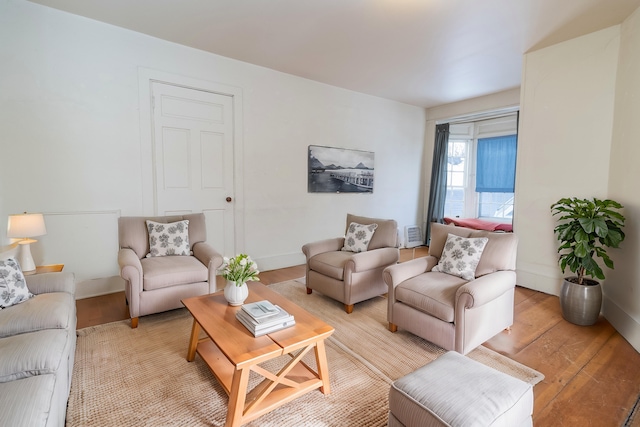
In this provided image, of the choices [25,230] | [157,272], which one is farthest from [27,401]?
[25,230]

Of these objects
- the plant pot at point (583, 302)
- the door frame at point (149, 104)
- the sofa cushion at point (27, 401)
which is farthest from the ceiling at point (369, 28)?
the sofa cushion at point (27, 401)

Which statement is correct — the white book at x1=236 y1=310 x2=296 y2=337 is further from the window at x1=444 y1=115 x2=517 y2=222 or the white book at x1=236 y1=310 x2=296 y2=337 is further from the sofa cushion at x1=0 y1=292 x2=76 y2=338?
the window at x1=444 y1=115 x2=517 y2=222

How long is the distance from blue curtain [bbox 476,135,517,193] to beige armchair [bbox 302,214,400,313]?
143 inches

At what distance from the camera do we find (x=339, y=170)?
17.2 ft

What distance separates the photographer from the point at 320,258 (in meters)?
3.36

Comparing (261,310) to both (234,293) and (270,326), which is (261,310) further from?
(234,293)

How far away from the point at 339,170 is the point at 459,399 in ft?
13.9

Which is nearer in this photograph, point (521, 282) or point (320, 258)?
point (320, 258)

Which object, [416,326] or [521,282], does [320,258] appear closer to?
[416,326]

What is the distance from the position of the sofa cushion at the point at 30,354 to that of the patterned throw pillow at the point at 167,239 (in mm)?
1536

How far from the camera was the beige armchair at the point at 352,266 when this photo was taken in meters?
3.01

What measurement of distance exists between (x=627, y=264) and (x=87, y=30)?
5.53 metres

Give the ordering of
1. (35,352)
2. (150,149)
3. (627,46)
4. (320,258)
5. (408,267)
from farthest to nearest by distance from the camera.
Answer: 1. (150,149)
2. (320,258)
3. (627,46)
4. (408,267)
5. (35,352)

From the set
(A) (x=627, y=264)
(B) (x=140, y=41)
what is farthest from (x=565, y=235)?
(B) (x=140, y=41)
